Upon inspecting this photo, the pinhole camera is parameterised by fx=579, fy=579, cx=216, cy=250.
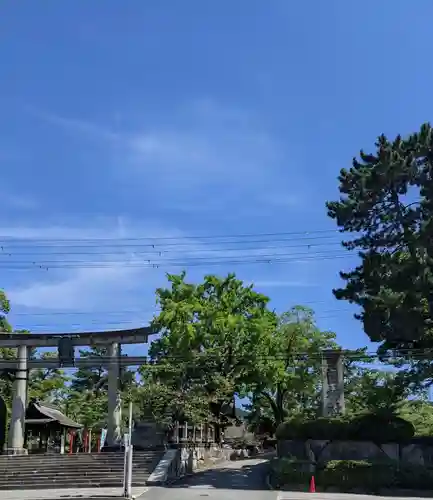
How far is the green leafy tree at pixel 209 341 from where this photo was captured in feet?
124

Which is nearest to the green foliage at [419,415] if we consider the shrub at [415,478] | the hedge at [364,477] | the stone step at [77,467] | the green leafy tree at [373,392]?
the green leafy tree at [373,392]

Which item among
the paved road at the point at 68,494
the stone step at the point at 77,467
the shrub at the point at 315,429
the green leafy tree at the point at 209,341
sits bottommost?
the paved road at the point at 68,494

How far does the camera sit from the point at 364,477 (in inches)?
1009

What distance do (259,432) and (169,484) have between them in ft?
142

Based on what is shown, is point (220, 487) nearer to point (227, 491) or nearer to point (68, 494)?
point (227, 491)

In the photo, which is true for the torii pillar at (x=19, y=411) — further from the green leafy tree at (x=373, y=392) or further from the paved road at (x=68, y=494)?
the green leafy tree at (x=373, y=392)

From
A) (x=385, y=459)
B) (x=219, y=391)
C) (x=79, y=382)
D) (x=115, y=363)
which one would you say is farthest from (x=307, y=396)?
(x=79, y=382)

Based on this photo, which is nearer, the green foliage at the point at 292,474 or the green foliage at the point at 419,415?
the green foliage at the point at 292,474

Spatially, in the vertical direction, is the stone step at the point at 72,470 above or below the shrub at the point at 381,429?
below

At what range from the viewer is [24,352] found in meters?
38.3

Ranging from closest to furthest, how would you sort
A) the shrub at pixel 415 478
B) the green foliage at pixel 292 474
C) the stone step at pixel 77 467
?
1. the shrub at pixel 415 478
2. the green foliage at pixel 292 474
3. the stone step at pixel 77 467

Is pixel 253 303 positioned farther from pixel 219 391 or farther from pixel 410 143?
pixel 410 143

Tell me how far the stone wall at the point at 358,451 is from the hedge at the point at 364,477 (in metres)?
1.17

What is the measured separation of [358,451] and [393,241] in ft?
34.2
